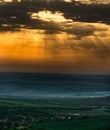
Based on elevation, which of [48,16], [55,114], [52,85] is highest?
[48,16]

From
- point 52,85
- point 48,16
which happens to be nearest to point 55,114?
point 52,85

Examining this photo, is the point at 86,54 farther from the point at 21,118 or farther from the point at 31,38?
the point at 21,118

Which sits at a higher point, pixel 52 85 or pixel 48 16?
pixel 48 16

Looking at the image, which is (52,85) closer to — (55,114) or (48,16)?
(55,114)

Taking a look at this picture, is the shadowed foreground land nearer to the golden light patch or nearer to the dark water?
the dark water

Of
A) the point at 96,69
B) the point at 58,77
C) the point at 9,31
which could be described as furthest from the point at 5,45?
the point at 96,69

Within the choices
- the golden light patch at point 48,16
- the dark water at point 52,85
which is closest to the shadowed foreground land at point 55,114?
the dark water at point 52,85
